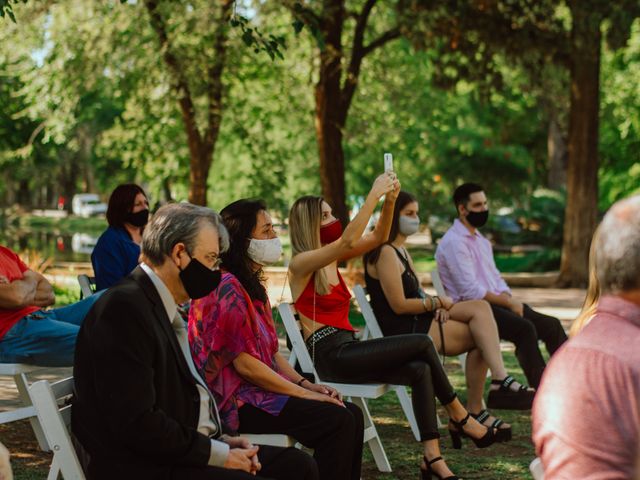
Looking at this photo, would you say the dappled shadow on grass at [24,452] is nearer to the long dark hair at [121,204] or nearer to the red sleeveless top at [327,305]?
the long dark hair at [121,204]

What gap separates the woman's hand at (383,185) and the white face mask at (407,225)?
4.13 ft

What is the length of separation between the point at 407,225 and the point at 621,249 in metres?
4.72

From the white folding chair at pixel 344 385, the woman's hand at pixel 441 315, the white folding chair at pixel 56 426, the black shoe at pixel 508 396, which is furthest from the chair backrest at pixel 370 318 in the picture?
the white folding chair at pixel 56 426

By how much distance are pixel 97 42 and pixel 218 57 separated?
2584 mm

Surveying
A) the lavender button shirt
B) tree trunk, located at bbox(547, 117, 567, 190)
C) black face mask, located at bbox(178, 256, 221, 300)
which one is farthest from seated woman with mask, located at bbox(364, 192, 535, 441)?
tree trunk, located at bbox(547, 117, 567, 190)

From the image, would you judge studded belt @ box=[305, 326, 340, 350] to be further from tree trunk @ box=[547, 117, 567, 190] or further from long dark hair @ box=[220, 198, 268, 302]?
tree trunk @ box=[547, 117, 567, 190]

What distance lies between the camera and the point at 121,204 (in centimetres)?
737

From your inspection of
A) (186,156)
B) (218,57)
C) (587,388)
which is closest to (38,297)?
(587,388)

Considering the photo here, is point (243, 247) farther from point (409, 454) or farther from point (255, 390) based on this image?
point (409, 454)

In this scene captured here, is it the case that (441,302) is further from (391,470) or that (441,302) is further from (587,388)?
(587,388)

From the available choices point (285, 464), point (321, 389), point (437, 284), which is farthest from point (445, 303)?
point (285, 464)

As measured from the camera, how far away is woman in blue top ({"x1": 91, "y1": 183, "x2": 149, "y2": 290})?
7.27 m

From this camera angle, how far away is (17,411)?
5617 millimetres

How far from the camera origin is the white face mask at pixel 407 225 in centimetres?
718
